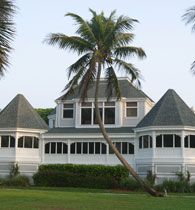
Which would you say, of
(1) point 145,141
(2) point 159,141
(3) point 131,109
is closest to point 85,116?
(3) point 131,109

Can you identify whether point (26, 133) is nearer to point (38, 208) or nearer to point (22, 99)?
point (22, 99)

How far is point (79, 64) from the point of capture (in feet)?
106

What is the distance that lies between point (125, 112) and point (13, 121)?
10.5m

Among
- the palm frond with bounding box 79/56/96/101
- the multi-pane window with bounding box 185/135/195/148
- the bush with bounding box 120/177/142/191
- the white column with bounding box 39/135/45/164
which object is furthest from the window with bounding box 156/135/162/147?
the palm frond with bounding box 79/56/96/101

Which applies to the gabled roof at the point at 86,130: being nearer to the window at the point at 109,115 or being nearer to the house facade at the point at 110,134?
the house facade at the point at 110,134

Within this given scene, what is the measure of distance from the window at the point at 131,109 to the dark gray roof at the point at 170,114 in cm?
272

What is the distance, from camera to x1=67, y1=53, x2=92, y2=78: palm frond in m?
32.4

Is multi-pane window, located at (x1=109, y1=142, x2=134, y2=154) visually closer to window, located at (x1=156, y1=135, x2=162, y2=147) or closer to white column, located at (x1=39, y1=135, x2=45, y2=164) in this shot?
window, located at (x1=156, y1=135, x2=162, y2=147)

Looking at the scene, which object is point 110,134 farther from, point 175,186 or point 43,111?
point 43,111

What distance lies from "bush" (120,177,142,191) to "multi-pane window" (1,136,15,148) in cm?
1137

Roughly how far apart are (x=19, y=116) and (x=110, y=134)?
9008 mm

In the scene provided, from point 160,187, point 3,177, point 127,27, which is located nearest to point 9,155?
point 3,177

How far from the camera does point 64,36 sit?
32094mm

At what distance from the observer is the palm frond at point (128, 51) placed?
32.1 meters
